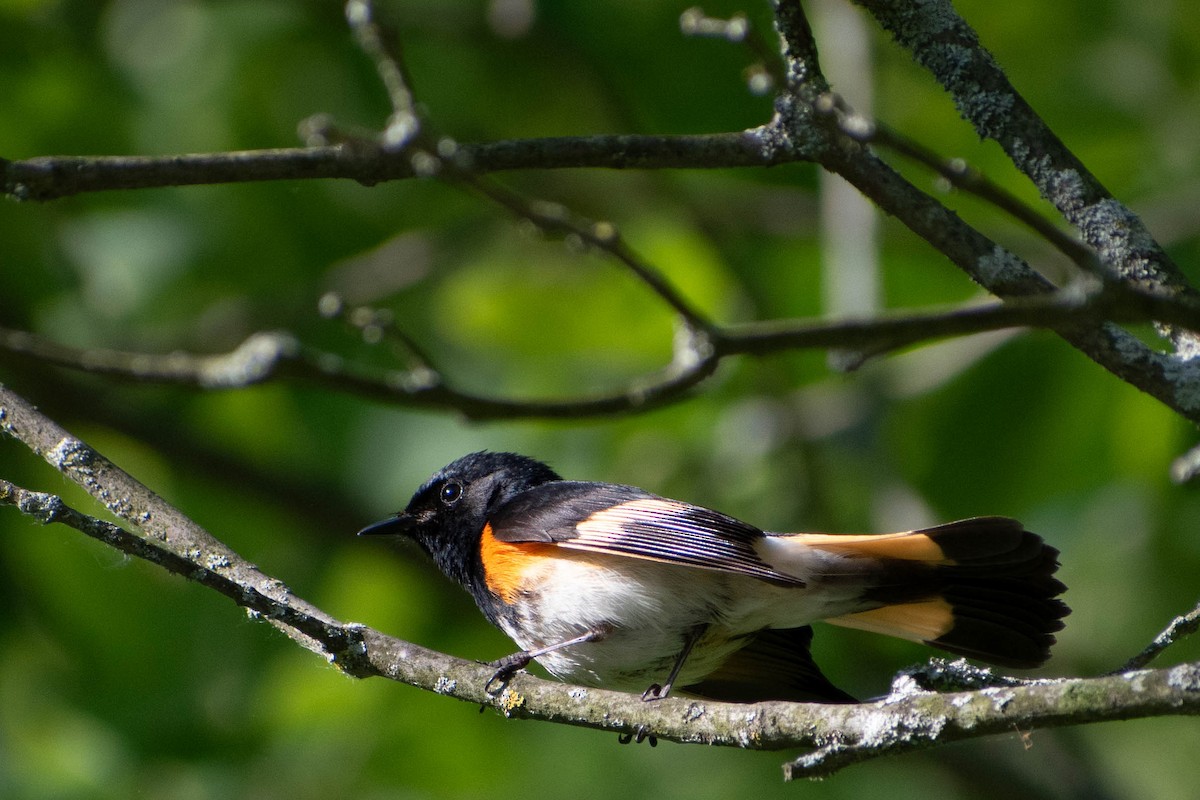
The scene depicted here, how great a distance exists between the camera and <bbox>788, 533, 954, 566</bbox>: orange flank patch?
314cm

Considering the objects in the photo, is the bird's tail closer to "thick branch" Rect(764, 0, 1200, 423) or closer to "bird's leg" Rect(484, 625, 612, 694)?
"bird's leg" Rect(484, 625, 612, 694)

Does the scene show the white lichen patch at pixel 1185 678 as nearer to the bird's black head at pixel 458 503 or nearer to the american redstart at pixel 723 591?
the american redstart at pixel 723 591

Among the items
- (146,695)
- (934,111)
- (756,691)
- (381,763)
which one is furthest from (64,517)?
(934,111)

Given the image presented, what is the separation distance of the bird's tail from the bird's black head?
1.13 m

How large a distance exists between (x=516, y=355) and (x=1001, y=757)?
294cm

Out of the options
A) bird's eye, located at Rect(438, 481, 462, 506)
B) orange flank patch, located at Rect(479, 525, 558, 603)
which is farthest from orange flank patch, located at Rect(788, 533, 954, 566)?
bird's eye, located at Rect(438, 481, 462, 506)

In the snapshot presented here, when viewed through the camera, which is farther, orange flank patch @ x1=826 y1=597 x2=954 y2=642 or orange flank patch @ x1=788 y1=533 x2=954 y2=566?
orange flank patch @ x1=826 y1=597 x2=954 y2=642

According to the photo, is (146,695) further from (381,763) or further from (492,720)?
(492,720)

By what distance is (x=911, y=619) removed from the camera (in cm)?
346

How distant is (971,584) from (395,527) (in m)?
1.84

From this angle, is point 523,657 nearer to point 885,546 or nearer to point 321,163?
point 885,546

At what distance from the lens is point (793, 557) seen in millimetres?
3340

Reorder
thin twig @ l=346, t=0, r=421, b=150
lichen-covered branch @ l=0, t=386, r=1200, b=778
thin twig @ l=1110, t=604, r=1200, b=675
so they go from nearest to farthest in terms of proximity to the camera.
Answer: lichen-covered branch @ l=0, t=386, r=1200, b=778, thin twig @ l=346, t=0, r=421, b=150, thin twig @ l=1110, t=604, r=1200, b=675

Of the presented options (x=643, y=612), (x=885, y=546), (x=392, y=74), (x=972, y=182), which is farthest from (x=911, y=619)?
(x=392, y=74)
